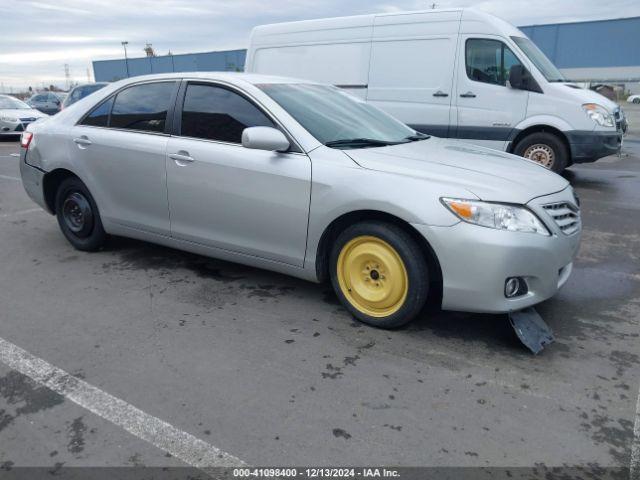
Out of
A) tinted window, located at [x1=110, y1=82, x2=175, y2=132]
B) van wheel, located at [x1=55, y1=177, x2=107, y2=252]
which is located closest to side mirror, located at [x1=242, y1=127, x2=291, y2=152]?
tinted window, located at [x1=110, y1=82, x2=175, y2=132]

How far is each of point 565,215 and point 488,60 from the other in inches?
213

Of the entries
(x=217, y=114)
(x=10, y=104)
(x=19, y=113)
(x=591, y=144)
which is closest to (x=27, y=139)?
(x=217, y=114)

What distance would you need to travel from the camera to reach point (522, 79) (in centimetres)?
769

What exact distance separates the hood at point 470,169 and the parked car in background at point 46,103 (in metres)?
21.2

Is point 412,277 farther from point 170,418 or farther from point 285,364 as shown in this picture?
point 170,418

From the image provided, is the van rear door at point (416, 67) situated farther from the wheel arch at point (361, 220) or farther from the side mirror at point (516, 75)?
the wheel arch at point (361, 220)

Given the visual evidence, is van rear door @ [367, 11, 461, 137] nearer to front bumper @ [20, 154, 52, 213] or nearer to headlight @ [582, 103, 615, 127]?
headlight @ [582, 103, 615, 127]

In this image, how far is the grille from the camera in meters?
3.15

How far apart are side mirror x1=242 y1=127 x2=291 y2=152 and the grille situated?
1.70 m

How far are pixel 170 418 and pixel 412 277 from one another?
1584mm

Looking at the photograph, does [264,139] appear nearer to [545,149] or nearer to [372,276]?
[372,276]

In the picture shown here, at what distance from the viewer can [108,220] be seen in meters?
4.68

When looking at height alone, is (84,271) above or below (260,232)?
below

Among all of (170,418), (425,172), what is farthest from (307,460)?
(425,172)
